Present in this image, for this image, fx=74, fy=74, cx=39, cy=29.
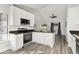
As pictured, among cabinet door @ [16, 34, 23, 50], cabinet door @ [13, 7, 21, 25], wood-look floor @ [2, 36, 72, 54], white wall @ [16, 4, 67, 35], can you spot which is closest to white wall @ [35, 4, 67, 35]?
white wall @ [16, 4, 67, 35]

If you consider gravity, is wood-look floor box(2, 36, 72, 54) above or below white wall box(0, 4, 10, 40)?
below

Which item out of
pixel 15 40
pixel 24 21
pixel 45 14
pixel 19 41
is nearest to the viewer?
pixel 15 40

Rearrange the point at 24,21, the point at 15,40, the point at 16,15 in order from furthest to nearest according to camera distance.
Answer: the point at 24,21 < the point at 16,15 < the point at 15,40

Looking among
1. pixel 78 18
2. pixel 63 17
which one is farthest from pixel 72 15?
pixel 63 17

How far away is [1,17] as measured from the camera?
2854mm

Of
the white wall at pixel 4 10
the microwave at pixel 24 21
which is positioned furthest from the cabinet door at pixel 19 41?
the microwave at pixel 24 21

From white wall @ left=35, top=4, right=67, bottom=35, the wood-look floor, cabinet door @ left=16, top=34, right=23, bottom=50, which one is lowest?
the wood-look floor

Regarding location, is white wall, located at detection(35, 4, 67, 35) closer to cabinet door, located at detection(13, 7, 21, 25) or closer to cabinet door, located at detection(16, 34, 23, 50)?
cabinet door, located at detection(13, 7, 21, 25)

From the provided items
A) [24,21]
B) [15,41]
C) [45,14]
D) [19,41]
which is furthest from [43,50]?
[45,14]

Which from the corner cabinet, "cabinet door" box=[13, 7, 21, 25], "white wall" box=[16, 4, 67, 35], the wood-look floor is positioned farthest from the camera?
"white wall" box=[16, 4, 67, 35]

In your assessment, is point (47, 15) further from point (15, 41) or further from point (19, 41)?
point (15, 41)
